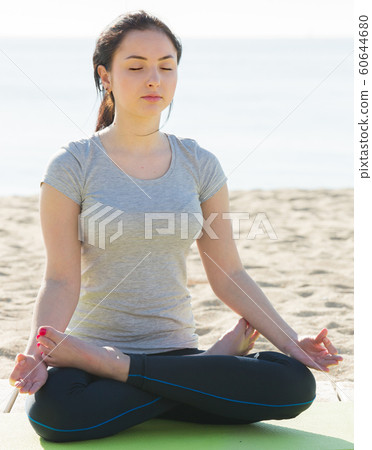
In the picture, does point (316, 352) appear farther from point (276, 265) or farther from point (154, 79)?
point (276, 265)

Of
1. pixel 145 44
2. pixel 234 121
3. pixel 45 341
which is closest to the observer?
pixel 45 341

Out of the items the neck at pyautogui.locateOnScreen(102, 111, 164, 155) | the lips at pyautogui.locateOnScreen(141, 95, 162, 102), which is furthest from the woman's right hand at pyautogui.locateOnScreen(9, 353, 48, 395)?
the lips at pyautogui.locateOnScreen(141, 95, 162, 102)

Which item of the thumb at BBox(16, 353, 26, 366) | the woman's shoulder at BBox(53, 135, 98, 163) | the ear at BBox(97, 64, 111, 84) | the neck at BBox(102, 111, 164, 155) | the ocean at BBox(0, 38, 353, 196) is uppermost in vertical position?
the ocean at BBox(0, 38, 353, 196)

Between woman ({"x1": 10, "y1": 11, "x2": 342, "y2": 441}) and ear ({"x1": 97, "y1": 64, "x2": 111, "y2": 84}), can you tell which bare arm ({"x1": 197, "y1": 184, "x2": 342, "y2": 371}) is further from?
ear ({"x1": 97, "y1": 64, "x2": 111, "y2": 84})

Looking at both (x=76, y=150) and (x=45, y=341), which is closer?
(x=45, y=341)

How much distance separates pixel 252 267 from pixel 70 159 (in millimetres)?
2501

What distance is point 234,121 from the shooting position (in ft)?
43.4

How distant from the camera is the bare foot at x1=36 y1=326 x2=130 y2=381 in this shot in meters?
2.14

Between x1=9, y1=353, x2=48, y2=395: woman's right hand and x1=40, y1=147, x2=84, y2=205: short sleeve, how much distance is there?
20.1 inches

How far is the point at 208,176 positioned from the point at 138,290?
47 centimetres

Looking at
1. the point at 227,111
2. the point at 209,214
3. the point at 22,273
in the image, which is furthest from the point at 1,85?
the point at 209,214

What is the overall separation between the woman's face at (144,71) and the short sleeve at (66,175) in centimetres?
26

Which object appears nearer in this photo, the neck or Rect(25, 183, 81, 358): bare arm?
Rect(25, 183, 81, 358): bare arm

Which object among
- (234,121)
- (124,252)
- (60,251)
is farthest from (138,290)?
(234,121)
